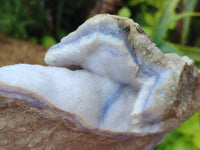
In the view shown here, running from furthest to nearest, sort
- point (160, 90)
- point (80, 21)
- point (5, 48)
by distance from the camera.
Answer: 1. point (80, 21)
2. point (5, 48)
3. point (160, 90)

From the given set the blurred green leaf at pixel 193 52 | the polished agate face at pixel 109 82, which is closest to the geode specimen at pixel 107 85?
the polished agate face at pixel 109 82

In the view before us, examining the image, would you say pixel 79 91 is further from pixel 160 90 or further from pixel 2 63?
pixel 2 63

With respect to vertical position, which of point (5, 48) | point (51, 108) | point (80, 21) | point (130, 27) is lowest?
point (5, 48)

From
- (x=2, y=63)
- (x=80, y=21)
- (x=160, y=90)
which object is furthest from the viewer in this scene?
(x=80, y=21)

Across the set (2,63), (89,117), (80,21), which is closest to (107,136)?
(89,117)

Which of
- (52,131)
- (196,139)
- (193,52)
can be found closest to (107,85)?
(52,131)

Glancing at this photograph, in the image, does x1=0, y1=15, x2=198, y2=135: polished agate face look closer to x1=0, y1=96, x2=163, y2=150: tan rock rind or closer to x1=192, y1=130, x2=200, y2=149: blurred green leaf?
x1=0, y1=96, x2=163, y2=150: tan rock rind

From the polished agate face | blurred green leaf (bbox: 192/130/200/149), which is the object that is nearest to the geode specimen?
the polished agate face

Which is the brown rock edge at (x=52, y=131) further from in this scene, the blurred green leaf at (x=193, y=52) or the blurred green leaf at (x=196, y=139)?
the blurred green leaf at (x=193, y=52)

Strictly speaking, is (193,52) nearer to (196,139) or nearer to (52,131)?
(196,139)
